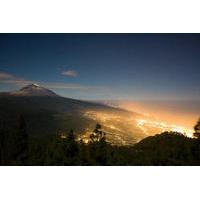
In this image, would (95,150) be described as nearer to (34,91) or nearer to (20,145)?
(20,145)

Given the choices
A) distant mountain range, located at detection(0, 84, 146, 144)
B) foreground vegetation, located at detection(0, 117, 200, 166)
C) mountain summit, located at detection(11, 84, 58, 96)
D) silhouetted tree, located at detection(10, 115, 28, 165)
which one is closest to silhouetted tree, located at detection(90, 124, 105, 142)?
foreground vegetation, located at detection(0, 117, 200, 166)

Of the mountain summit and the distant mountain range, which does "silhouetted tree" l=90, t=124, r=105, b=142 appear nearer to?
the distant mountain range

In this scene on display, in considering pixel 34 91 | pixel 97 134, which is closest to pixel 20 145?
pixel 34 91

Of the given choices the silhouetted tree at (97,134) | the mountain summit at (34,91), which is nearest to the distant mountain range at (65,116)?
the mountain summit at (34,91)

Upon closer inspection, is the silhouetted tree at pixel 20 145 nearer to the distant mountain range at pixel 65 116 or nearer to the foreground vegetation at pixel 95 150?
the foreground vegetation at pixel 95 150

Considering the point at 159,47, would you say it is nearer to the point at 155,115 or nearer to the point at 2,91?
the point at 155,115
